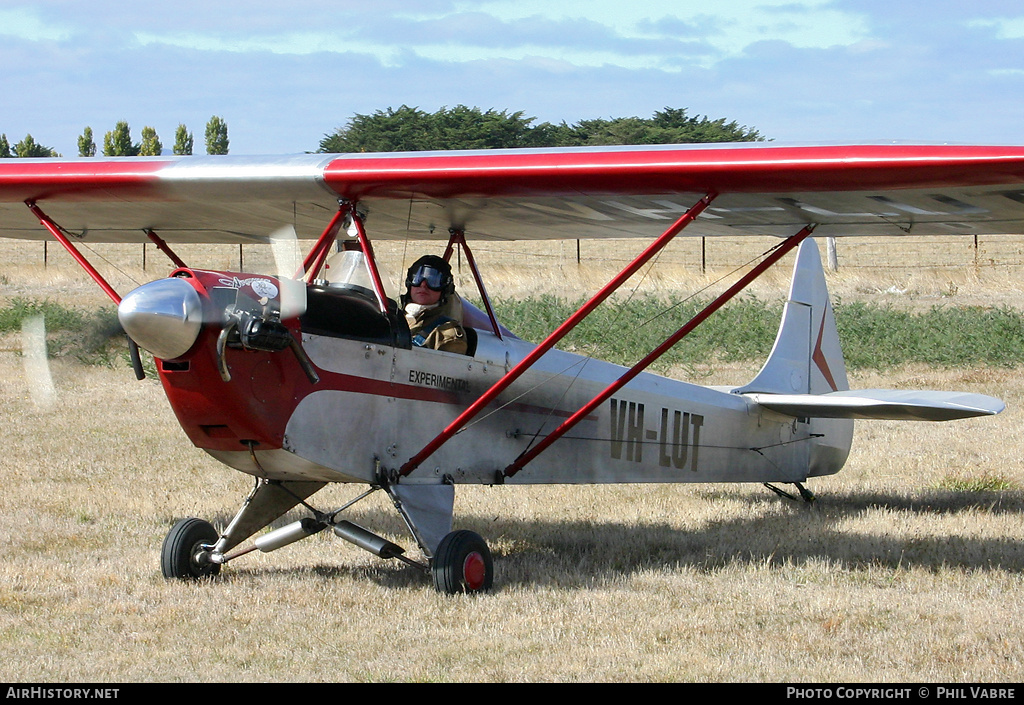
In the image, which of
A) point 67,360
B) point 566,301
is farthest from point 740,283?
point 566,301

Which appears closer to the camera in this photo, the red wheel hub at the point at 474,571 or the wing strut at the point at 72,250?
the red wheel hub at the point at 474,571

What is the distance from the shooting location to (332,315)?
5.84 metres

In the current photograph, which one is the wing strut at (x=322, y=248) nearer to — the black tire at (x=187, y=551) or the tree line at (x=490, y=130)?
the black tire at (x=187, y=551)

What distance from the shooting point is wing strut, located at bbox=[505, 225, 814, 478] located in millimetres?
6523

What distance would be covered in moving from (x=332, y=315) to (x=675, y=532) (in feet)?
11.1

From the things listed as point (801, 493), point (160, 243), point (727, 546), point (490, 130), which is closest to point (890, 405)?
point (727, 546)

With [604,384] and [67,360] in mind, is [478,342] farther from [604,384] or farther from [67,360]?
[67,360]

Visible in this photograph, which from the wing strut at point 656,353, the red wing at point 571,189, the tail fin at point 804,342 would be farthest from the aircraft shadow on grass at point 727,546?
the red wing at point 571,189

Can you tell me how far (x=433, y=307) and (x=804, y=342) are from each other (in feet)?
13.4

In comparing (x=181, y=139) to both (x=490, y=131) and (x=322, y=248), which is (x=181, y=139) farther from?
(x=322, y=248)

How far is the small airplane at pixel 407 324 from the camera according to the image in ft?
17.9

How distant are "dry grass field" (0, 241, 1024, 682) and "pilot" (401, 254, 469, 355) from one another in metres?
1.02

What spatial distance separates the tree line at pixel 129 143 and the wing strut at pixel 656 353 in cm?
6992
